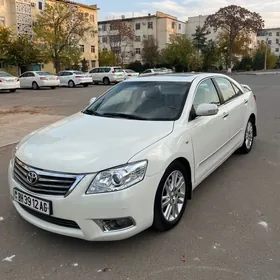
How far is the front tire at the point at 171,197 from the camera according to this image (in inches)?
116

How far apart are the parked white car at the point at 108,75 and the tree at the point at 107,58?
955 inches

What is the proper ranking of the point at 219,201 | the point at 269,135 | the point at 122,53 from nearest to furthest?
1. the point at 219,201
2. the point at 269,135
3. the point at 122,53

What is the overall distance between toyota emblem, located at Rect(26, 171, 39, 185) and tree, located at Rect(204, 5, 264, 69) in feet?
202

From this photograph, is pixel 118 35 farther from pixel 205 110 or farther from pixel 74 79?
pixel 205 110

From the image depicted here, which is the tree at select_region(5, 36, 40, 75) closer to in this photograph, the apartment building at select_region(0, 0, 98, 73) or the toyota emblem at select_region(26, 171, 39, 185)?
the apartment building at select_region(0, 0, 98, 73)

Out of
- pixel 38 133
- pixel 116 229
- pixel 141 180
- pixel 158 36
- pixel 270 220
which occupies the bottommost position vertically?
pixel 270 220

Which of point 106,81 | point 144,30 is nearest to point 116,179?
point 106,81

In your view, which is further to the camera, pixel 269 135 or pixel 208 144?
pixel 269 135

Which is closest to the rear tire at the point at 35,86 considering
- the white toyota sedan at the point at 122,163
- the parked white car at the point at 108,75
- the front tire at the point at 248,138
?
the parked white car at the point at 108,75

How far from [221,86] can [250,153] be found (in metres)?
1.57

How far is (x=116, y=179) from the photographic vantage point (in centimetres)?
261

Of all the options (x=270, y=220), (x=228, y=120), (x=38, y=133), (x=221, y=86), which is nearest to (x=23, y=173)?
(x=38, y=133)

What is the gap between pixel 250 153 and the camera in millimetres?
5746

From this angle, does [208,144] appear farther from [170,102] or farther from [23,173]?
[23,173]
